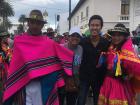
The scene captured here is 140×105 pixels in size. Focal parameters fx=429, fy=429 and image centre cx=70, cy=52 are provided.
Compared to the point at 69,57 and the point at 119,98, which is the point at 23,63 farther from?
the point at 119,98

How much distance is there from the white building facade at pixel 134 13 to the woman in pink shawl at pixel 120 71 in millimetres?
29094

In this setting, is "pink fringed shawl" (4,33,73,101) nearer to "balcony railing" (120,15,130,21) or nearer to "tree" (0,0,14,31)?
"balcony railing" (120,15,130,21)

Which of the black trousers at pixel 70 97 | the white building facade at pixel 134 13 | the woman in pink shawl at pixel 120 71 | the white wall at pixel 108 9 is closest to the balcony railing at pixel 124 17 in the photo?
the white wall at pixel 108 9

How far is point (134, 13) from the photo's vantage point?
36.1 meters

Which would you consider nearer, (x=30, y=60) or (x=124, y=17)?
(x=30, y=60)

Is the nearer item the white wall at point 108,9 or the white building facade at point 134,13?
the white building facade at point 134,13

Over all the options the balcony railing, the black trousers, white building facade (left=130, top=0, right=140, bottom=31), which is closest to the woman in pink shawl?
the black trousers

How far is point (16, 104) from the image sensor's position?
5.79 meters

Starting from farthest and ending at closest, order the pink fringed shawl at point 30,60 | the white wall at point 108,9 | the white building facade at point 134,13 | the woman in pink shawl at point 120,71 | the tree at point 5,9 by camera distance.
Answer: the tree at point 5,9
the white wall at point 108,9
the white building facade at point 134,13
the woman in pink shawl at point 120,71
the pink fringed shawl at point 30,60

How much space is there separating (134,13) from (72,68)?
30764mm

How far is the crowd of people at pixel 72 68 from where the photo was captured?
5562 millimetres

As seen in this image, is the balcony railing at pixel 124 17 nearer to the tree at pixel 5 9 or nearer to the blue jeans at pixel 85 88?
the tree at pixel 5 9

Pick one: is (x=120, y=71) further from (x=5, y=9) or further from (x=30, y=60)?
(x=5, y=9)

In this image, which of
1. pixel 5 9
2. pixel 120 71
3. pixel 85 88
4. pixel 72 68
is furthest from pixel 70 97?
pixel 5 9
